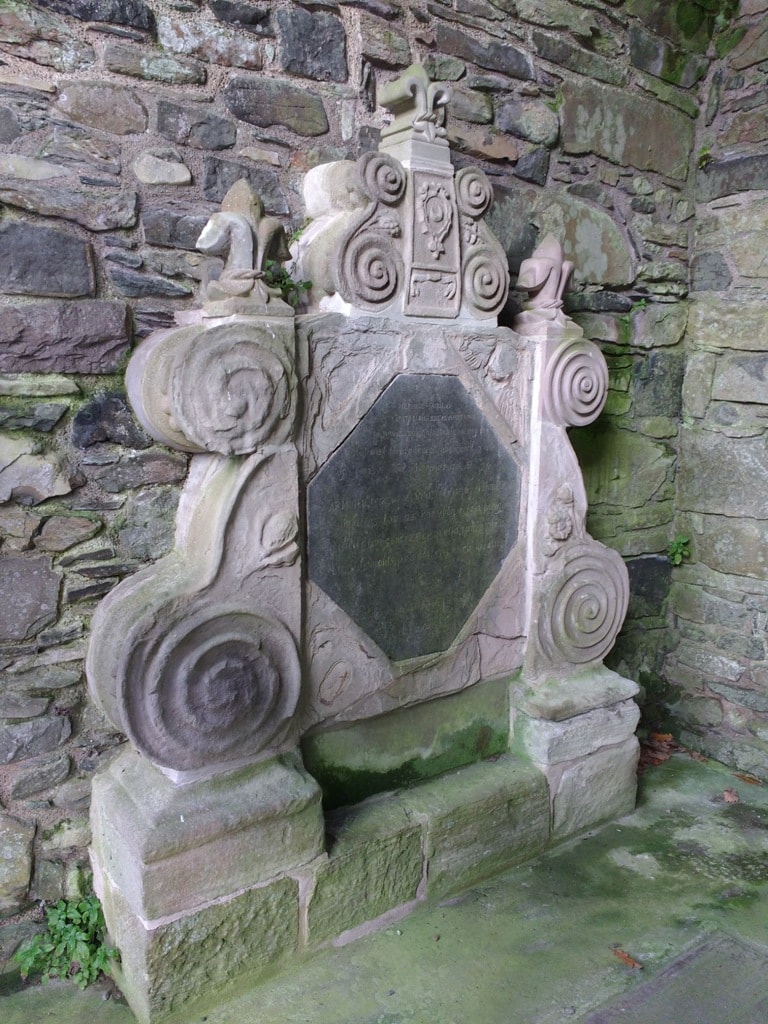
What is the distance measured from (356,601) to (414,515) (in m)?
0.33

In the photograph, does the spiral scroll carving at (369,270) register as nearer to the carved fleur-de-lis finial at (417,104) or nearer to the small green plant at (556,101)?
the carved fleur-de-lis finial at (417,104)

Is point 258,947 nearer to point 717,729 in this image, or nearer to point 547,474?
point 547,474

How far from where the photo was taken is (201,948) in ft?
6.88

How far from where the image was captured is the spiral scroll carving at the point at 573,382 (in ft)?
9.07

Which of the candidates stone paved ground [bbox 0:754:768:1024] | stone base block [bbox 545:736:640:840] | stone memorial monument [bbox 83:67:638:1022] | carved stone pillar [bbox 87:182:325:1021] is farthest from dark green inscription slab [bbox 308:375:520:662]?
stone paved ground [bbox 0:754:768:1024]

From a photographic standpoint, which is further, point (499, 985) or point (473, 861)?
point (473, 861)

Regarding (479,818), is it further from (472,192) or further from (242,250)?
(472,192)

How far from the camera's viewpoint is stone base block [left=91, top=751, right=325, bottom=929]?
6.64 ft

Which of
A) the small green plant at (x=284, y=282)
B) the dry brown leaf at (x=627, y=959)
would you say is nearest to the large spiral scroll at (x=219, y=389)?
the small green plant at (x=284, y=282)

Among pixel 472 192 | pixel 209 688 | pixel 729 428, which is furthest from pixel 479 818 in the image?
pixel 729 428

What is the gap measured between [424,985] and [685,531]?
248 centimetres

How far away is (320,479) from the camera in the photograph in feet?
7.64

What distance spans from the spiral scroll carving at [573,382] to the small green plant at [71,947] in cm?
213

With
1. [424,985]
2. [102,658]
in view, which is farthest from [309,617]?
[424,985]
